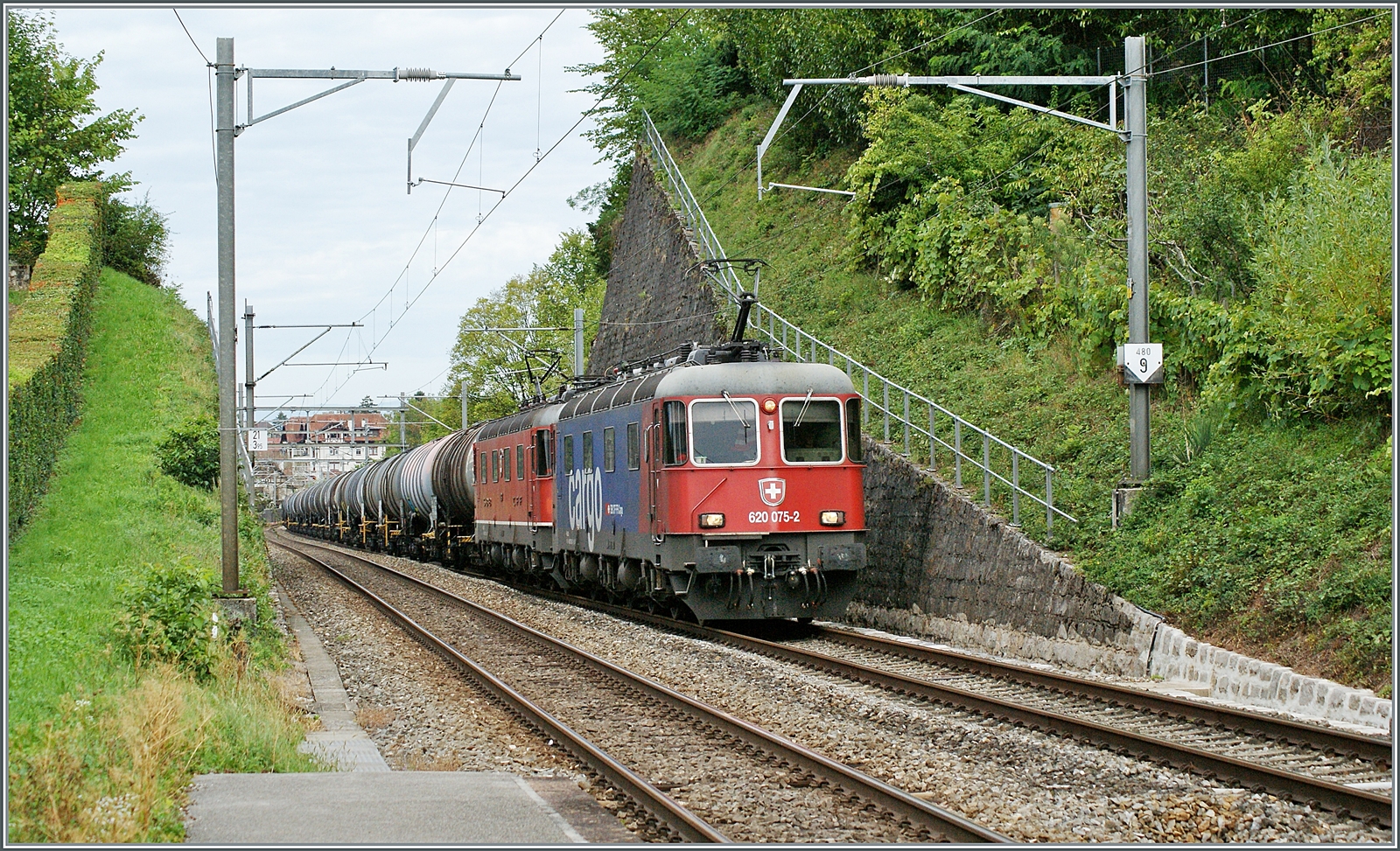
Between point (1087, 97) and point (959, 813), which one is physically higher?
point (1087, 97)

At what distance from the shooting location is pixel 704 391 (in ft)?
53.7

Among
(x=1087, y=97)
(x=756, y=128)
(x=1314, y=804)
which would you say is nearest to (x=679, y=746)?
(x=1314, y=804)

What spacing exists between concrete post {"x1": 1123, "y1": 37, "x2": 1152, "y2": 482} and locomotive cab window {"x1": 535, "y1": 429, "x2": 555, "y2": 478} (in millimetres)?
11120

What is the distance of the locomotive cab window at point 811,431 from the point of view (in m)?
16.4

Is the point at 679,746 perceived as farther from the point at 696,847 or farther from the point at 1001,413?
the point at 1001,413

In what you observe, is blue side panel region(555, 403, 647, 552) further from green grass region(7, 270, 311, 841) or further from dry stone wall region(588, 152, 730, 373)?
dry stone wall region(588, 152, 730, 373)

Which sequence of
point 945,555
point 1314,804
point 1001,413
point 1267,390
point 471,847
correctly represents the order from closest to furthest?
point 471,847 → point 1314,804 → point 1267,390 → point 945,555 → point 1001,413

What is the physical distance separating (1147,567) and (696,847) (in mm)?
8029

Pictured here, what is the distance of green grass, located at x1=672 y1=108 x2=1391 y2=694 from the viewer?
11039 millimetres

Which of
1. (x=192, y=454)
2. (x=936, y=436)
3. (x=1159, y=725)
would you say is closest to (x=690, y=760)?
(x=1159, y=725)

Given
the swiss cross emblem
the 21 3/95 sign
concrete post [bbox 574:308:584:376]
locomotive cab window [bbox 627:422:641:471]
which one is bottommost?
the swiss cross emblem

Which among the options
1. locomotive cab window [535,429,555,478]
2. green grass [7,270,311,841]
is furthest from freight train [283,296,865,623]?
green grass [7,270,311,841]

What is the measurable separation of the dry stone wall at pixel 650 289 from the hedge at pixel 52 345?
12.2m

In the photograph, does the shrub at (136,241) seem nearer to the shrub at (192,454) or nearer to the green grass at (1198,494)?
the shrub at (192,454)
